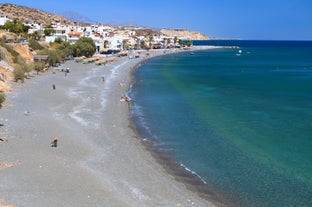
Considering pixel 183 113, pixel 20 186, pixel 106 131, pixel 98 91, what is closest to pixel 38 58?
pixel 98 91

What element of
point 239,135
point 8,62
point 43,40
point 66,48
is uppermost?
point 43,40

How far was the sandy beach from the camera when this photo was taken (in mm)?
16562

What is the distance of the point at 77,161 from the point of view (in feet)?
68.9

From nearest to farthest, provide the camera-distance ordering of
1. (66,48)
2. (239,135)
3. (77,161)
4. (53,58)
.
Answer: (77,161) → (239,135) → (53,58) → (66,48)

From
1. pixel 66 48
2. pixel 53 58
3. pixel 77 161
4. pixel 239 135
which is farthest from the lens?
pixel 66 48

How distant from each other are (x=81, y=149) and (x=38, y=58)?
1859 inches

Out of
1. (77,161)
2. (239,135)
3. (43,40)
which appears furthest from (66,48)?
(77,161)

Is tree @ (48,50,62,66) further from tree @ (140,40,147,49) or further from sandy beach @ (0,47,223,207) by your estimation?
tree @ (140,40,147,49)

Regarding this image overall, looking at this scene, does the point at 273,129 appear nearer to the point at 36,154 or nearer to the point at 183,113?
the point at 183,113

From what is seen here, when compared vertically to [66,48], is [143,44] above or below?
above

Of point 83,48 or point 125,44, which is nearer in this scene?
point 83,48

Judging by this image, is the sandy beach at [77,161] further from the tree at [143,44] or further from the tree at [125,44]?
the tree at [143,44]

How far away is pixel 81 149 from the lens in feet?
75.8

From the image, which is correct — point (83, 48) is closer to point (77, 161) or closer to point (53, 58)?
point (53, 58)
